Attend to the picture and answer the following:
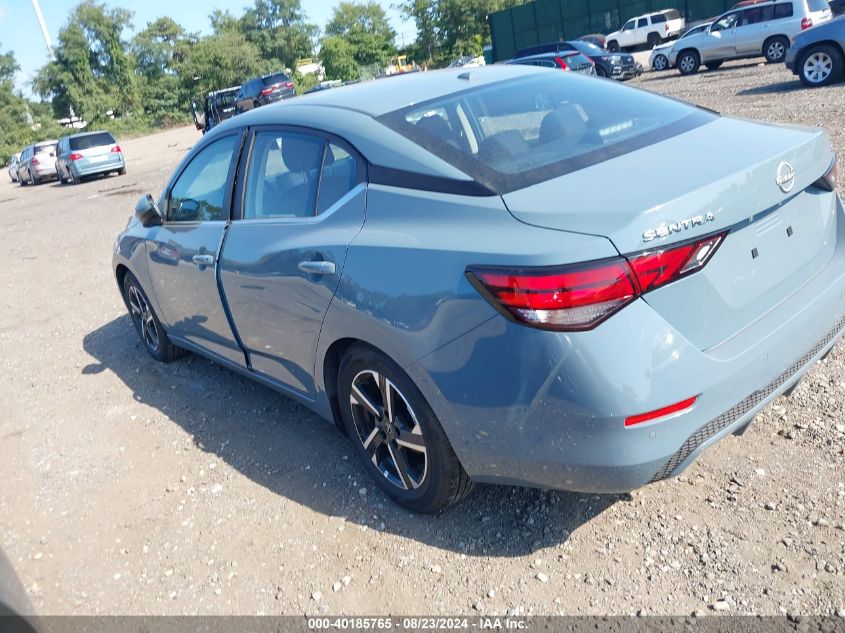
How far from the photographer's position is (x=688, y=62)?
22.8 meters

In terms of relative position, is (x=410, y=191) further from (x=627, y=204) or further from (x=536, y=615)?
(x=536, y=615)

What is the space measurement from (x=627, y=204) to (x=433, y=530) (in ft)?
5.12

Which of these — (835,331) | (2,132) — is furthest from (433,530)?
(2,132)

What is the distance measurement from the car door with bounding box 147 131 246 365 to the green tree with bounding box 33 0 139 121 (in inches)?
2756

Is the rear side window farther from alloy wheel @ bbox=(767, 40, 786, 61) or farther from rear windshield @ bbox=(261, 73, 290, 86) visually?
rear windshield @ bbox=(261, 73, 290, 86)

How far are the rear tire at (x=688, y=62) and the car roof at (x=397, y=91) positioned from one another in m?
21.0

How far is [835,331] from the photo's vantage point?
9.55ft

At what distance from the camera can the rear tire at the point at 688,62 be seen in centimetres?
2252

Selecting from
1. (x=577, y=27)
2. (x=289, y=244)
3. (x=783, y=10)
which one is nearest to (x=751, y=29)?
(x=783, y=10)

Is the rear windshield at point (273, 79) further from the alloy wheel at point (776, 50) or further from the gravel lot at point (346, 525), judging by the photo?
the gravel lot at point (346, 525)

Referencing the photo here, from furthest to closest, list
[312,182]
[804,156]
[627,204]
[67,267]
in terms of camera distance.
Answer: [67,267], [312,182], [804,156], [627,204]

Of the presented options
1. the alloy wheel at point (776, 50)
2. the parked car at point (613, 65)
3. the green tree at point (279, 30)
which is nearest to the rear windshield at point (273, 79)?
the parked car at point (613, 65)

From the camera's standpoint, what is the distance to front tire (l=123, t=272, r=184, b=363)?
5242mm

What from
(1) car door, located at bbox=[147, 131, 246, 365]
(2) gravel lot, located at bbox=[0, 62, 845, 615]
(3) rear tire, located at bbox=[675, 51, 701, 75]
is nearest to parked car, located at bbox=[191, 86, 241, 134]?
(3) rear tire, located at bbox=[675, 51, 701, 75]
